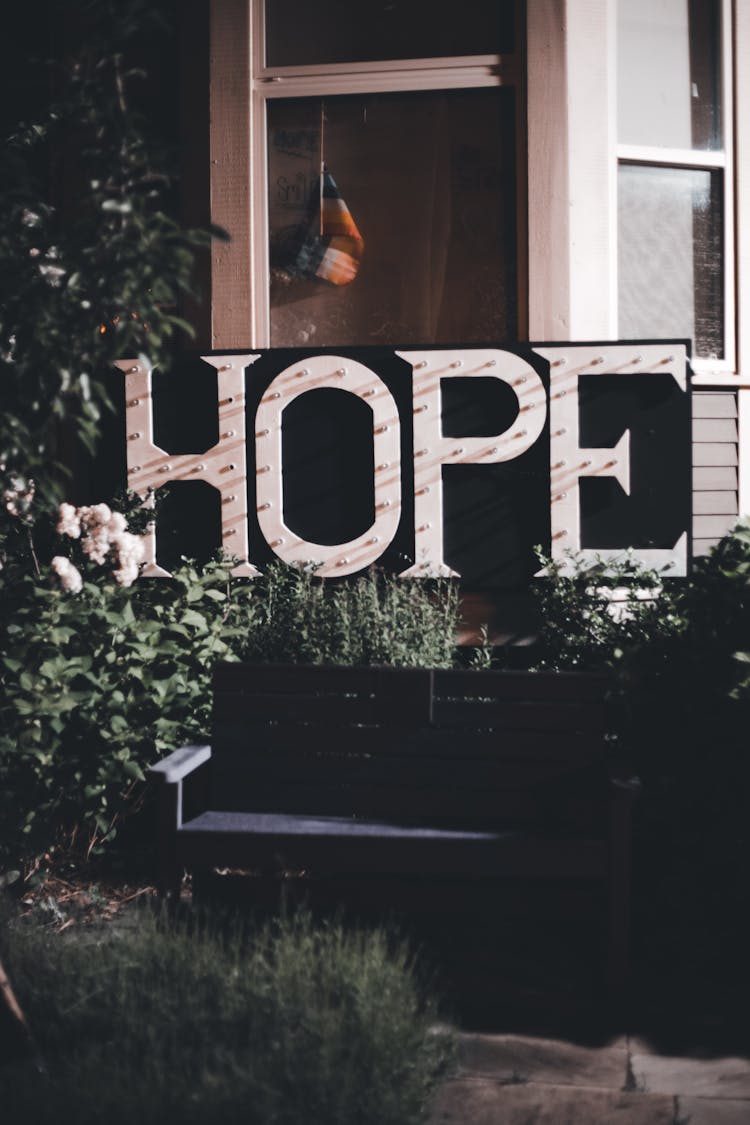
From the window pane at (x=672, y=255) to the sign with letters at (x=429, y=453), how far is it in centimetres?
67

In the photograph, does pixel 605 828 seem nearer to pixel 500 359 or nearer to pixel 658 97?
pixel 500 359

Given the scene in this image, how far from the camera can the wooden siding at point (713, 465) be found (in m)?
5.74

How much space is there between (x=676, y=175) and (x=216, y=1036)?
16.3 feet

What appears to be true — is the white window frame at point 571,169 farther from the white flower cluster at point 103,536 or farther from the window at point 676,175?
the white flower cluster at point 103,536

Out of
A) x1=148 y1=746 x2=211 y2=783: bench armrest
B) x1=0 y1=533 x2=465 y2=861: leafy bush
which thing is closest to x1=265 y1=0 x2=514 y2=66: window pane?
x1=0 y1=533 x2=465 y2=861: leafy bush

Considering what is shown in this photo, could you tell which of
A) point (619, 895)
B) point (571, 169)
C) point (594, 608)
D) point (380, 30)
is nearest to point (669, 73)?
point (571, 169)

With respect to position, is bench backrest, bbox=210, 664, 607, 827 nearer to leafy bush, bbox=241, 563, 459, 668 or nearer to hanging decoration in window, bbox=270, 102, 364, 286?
leafy bush, bbox=241, 563, 459, 668

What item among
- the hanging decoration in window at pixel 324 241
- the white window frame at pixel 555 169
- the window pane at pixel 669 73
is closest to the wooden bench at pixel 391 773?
the white window frame at pixel 555 169

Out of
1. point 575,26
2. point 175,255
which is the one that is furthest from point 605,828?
point 575,26

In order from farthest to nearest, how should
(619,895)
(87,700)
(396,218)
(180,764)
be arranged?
(396,218)
(87,700)
(180,764)
(619,895)

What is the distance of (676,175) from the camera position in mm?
5867

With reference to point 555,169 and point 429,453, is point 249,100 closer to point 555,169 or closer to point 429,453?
point 555,169

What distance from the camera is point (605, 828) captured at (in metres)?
3.92

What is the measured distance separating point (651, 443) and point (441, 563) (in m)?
1.20
